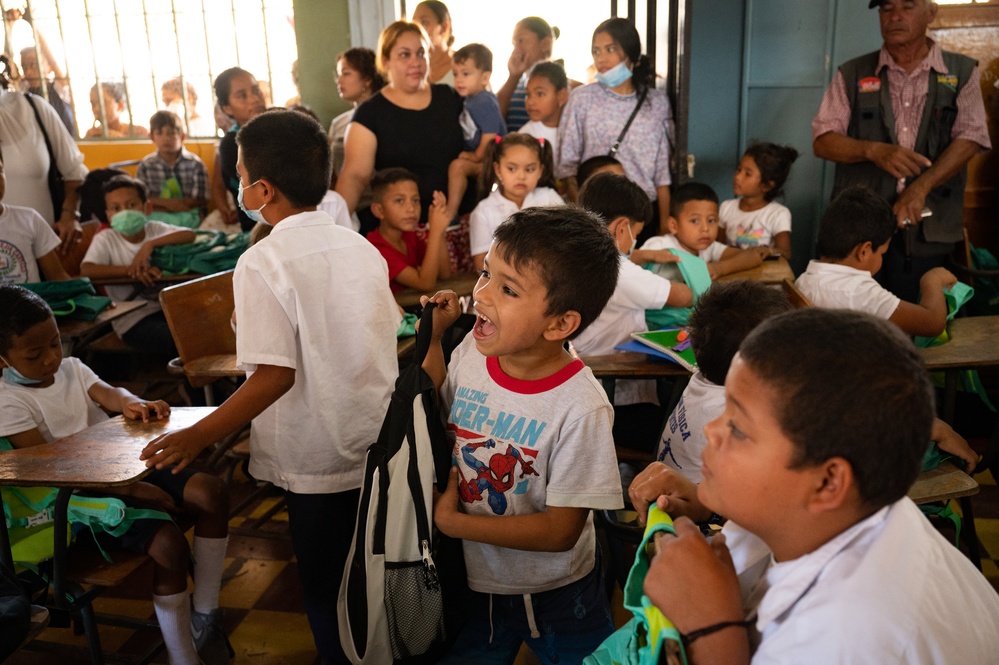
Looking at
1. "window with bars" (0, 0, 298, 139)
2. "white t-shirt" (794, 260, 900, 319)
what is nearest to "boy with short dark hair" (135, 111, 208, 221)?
"window with bars" (0, 0, 298, 139)

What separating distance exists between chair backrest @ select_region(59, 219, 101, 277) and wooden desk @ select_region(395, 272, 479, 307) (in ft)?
6.40

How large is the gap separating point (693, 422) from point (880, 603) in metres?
0.97

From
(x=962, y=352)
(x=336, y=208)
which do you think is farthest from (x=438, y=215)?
(x=962, y=352)

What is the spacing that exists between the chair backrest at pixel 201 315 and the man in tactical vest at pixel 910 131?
2839mm

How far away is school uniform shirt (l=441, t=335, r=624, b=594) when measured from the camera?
1317mm

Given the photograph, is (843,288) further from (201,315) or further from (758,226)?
(201,315)

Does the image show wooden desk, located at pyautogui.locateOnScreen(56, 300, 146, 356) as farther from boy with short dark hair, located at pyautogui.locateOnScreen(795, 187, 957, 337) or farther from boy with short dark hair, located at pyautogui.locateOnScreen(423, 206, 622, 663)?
boy with short dark hair, located at pyautogui.locateOnScreen(795, 187, 957, 337)

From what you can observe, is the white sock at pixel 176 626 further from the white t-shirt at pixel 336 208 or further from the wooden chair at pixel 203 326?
the white t-shirt at pixel 336 208

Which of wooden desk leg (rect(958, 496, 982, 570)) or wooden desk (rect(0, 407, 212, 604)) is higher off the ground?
wooden desk (rect(0, 407, 212, 604))

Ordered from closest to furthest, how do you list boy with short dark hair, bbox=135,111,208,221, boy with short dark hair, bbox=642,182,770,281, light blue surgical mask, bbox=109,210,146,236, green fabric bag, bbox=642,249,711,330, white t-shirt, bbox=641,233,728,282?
green fabric bag, bbox=642,249,711,330
white t-shirt, bbox=641,233,728,282
boy with short dark hair, bbox=642,182,770,281
light blue surgical mask, bbox=109,210,146,236
boy with short dark hair, bbox=135,111,208,221

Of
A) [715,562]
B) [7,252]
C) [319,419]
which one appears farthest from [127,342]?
[715,562]

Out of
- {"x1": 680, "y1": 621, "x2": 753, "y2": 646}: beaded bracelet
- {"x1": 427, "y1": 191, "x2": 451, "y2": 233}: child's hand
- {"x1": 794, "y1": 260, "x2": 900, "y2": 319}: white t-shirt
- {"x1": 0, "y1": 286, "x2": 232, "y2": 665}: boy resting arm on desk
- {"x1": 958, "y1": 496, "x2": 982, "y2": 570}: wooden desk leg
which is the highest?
{"x1": 427, "y1": 191, "x2": 451, "y2": 233}: child's hand

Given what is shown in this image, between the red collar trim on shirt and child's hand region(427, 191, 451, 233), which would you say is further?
child's hand region(427, 191, 451, 233)

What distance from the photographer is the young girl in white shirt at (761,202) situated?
3826 mm
